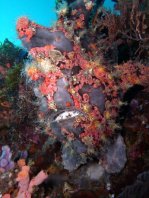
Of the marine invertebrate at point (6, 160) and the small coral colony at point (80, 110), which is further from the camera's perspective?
the marine invertebrate at point (6, 160)

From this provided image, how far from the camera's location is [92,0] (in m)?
5.41

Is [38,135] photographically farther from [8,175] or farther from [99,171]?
[99,171]

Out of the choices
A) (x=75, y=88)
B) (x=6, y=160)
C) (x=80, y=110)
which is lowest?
(x=6, y=160)

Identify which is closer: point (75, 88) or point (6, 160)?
point (75, 88)

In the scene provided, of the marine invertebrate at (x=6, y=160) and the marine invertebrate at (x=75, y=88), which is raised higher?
the marine invertebrate at (x=75, y=88)

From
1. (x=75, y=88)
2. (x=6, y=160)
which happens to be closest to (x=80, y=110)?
(x=75, y=88)

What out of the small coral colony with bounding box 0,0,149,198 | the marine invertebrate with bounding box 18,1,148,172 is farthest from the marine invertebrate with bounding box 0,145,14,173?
the marine invertebrate with bounding box 18,1,148,172

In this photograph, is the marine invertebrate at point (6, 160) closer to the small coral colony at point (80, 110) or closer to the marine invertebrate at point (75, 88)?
the small coral colony at point (80, 110)

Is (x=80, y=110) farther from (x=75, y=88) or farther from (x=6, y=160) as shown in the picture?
(x=6, y=160)

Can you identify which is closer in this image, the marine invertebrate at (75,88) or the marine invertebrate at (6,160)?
the marine invertebrate at (75,88)

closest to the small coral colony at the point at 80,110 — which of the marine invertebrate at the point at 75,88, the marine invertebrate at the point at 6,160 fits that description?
the marine invertebrate at the point at 75,88

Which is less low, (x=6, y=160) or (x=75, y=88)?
(x=75, y=88)

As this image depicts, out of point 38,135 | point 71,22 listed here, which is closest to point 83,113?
point 71,22

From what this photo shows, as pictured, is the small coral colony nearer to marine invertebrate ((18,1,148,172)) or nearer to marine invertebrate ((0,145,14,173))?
marine invertebrate ((18,1,148,172))
